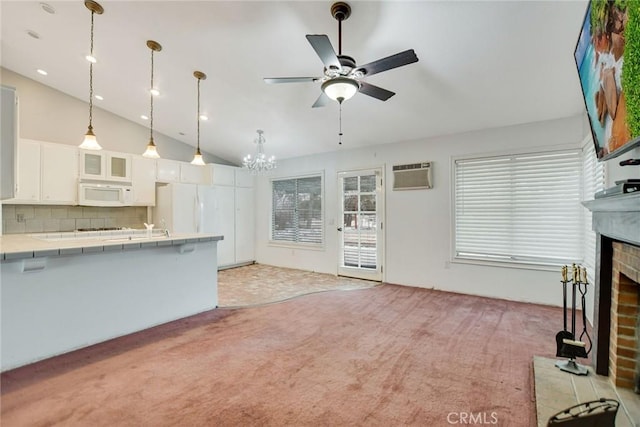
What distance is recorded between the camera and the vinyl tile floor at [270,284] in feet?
13.7

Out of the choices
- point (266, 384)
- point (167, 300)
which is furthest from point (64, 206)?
point (266, 384)

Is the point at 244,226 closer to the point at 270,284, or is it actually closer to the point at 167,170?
the point at 167,170

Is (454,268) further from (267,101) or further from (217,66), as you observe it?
(217,66)

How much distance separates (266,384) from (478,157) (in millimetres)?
4075

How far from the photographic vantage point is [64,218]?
188 inches

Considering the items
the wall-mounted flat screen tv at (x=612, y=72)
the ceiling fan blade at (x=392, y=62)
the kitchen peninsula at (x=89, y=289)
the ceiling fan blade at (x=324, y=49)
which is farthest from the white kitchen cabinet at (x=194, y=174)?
the wall-mounted flat screen tv at (x=612, y=72)

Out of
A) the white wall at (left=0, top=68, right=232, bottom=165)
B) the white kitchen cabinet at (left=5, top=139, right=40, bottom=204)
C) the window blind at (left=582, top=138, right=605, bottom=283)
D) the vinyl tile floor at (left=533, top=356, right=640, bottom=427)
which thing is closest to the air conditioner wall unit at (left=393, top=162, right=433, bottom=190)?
the window blind at (left=582, top=138, right=605, bottom=283)

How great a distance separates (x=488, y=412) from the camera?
1.80 metres

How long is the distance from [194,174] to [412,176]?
14.2 ft

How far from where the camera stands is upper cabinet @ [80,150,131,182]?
15.4ft

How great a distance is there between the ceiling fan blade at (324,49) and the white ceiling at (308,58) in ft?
2.25

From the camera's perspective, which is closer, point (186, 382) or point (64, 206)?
point (186, 382)

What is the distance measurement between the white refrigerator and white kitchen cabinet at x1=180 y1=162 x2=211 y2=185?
0.30 m

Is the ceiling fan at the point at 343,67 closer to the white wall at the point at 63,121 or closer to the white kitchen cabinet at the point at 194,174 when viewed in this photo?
the white kitchen cabinet at the point at 194,174
